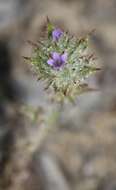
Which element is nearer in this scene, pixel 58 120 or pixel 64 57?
pixel 64 57

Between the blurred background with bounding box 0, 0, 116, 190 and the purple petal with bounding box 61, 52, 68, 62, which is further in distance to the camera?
the blurred background with bounding box 0, 0, 116, 190

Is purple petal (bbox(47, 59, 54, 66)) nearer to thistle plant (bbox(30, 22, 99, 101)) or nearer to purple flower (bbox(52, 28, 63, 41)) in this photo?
thistle plant (bbox(30, 22, 99, 101))

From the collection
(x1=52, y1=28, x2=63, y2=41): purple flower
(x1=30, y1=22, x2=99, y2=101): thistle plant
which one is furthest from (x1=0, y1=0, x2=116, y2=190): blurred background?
(x1=52, y1=28, x2=63, y2=41): purple flower

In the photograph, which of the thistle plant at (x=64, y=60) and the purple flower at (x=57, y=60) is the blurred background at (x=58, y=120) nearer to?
the thistle plant at (x=64, y=60)

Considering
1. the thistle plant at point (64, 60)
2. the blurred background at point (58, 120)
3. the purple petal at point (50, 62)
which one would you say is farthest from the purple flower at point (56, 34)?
the blurred background at point (58, 120)

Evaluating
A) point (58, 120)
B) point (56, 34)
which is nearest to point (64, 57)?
point (56, 34)

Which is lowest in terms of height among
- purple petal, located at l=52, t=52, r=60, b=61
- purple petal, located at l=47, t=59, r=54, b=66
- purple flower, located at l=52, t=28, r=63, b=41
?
purple petal, located at l=47, t=59, r=54, b=66

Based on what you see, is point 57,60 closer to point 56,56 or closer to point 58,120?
point 56,56

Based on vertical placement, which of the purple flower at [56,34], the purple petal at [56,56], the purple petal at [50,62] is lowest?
the purple petal at [50,62]
